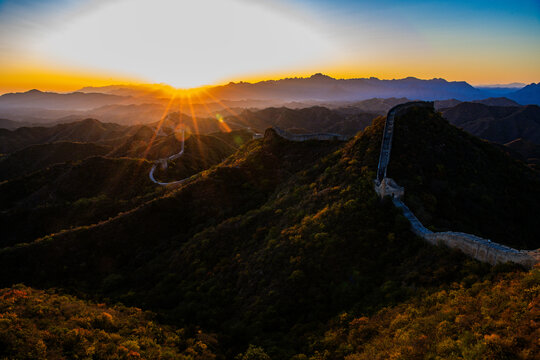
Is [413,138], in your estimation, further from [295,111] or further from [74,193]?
[295,111]

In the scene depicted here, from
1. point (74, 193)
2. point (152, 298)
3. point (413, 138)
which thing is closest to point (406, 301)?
point (152, 298)

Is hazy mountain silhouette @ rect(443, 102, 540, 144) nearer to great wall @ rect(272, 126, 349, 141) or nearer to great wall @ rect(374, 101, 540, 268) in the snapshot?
great wall @ rect(272, 126, 349, 141)

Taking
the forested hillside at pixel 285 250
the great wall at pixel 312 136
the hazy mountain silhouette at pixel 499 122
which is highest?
the hazy mountain silhouette at pixel 499 122

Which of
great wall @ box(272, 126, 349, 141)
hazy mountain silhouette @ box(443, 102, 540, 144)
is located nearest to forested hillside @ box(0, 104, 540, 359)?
great wall @ box(272, 126, 349, 141)

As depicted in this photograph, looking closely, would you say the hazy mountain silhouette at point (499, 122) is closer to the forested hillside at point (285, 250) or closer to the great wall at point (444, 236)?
the forested hillside at point (285, 250)

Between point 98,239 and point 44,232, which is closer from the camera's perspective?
point 98,239

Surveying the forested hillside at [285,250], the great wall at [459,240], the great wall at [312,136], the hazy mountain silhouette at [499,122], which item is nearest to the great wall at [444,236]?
the great wall at [459,240]

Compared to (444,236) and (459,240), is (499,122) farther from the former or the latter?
(459,240)

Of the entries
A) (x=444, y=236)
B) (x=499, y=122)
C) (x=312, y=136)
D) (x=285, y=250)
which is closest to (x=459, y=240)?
(x=444, y=236)
